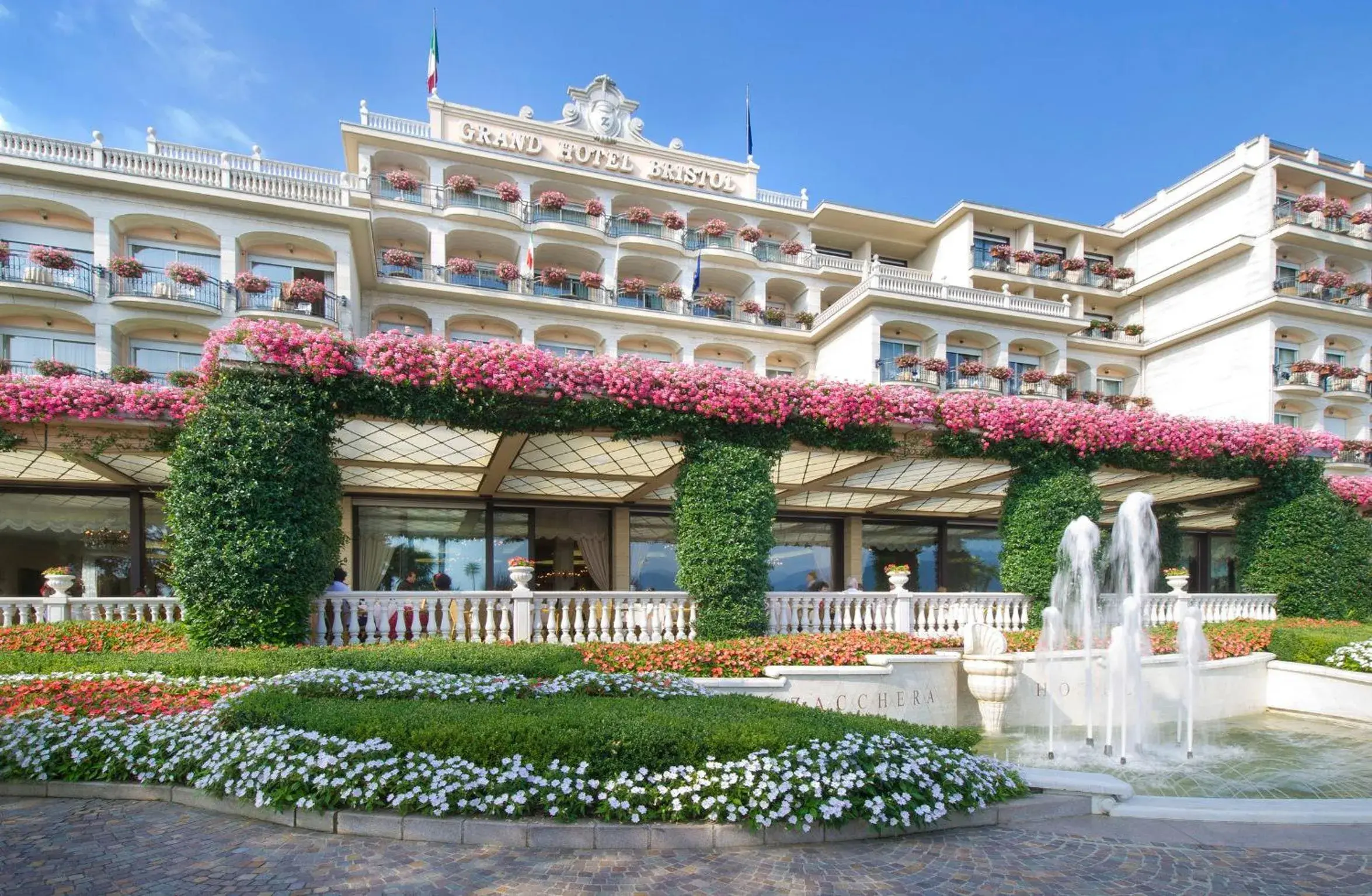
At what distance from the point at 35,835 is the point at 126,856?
1065mm

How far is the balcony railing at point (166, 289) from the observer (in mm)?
24297

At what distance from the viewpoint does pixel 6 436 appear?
1111 centimetres

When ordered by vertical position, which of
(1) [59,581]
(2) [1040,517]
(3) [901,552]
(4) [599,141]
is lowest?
(3) [901,552]

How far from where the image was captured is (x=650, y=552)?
2186cm

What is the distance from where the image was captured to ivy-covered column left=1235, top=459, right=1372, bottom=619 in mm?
16922

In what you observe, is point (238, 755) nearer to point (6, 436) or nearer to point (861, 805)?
point (861, 805)

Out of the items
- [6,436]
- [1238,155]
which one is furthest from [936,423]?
[1238,155]

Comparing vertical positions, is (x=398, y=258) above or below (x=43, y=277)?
above

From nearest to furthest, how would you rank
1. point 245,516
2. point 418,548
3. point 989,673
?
point 245,516 < point 989,673 < point 418,548

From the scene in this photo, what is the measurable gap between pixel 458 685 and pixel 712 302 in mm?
26958

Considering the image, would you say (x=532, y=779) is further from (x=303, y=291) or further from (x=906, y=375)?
(x=906, y=375)

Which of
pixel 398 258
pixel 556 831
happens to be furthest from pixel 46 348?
pixel 556 831

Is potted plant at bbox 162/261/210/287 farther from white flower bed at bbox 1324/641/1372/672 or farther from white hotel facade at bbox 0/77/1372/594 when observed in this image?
white flower bed at bbox 1324/641/1372/672

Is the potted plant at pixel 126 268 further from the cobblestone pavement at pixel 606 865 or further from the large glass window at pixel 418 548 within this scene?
the cobblestone pavement at pixel 606 865
